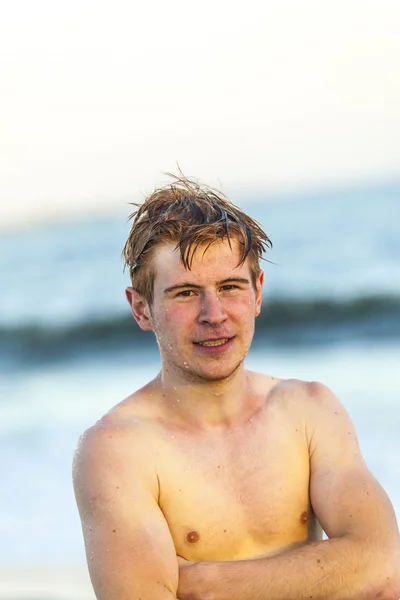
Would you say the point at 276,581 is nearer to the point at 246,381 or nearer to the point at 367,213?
the point at 246,381

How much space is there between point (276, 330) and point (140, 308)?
9176 mm

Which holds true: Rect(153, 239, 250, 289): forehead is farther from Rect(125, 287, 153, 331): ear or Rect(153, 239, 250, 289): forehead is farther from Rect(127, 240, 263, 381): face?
Rect(125, 287, 153, 331): ear

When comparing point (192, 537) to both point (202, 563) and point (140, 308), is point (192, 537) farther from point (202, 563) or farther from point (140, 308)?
point (140, 308)

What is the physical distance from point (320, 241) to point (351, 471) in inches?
455

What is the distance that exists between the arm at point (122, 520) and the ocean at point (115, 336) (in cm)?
212

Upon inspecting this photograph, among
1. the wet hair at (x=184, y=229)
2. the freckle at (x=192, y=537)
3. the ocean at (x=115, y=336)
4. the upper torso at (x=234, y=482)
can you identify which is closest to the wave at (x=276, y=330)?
the ocean at (x=115, y=336)

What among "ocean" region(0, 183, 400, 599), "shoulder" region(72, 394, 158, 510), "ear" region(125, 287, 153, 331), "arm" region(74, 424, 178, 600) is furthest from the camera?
"ocean" region(0, 183, 400, 599)

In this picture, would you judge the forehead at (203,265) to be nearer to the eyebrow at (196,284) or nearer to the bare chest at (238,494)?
the eyebrow at (196,284)

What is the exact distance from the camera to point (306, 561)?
2.91 m

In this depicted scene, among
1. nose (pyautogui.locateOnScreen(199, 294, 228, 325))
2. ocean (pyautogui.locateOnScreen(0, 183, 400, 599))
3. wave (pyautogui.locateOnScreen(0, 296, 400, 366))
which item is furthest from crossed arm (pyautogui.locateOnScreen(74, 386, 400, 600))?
wave (pyautogui.locateOnScreen(0, 296, 400, 366))

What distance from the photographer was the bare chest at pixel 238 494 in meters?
3.00

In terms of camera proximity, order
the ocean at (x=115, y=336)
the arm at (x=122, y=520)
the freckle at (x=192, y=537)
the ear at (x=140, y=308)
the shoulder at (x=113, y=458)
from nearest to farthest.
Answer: the arm at (x=122, y=520)
the shoulder at (x=113, y=458)
the freckle at (x=192, y=537)
the ear at (x=140, y=308)
the ocean at (x=115, y=336)

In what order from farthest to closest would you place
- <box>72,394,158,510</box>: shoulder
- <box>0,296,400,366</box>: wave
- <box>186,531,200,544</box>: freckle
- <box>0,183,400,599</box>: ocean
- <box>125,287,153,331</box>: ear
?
<box>0,296,400,366</box>: wave → <box>0,183,400,599</box>: ocean → <box>125,287,153,331</box>: ear → <box>186,531,200,544</box>: freckle → <box>72,394,158,510</box>: shoulder

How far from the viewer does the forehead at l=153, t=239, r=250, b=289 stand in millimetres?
2932
